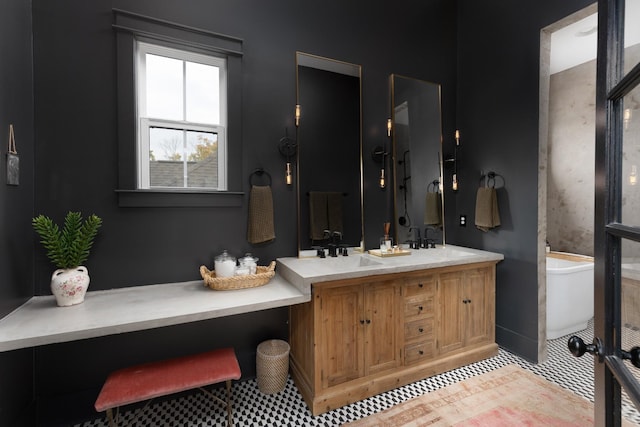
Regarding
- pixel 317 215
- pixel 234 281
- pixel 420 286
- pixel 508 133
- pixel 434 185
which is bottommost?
pixel 420 286

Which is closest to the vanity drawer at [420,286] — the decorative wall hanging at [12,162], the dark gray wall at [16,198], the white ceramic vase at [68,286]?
the white ceramic vase at [68,286]

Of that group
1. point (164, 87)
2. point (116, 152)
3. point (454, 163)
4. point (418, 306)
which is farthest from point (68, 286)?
point (454, 163)

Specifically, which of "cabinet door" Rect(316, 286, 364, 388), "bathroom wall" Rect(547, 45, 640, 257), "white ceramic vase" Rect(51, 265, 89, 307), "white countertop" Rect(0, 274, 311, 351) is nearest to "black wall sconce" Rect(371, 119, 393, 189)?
"cabinet door" Rect(316, 286, 364, 388)

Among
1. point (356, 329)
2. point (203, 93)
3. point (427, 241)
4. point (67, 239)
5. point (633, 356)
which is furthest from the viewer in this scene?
point (427, 241)

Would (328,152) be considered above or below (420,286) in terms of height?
above

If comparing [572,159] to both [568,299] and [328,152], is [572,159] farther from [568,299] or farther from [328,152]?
[328,152]

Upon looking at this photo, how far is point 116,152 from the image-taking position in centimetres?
183

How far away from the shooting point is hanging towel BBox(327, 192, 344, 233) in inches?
95.3

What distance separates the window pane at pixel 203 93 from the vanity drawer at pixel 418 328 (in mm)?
2121

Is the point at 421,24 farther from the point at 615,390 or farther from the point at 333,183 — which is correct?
the point at 615,390

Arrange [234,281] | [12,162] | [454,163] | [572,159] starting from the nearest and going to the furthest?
1. [12,162]
2. [234,281]
3. [454,163]
4. [572,159]

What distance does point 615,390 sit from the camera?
770mm

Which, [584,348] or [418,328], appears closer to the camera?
[584,348]

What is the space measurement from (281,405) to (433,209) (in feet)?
7.21
